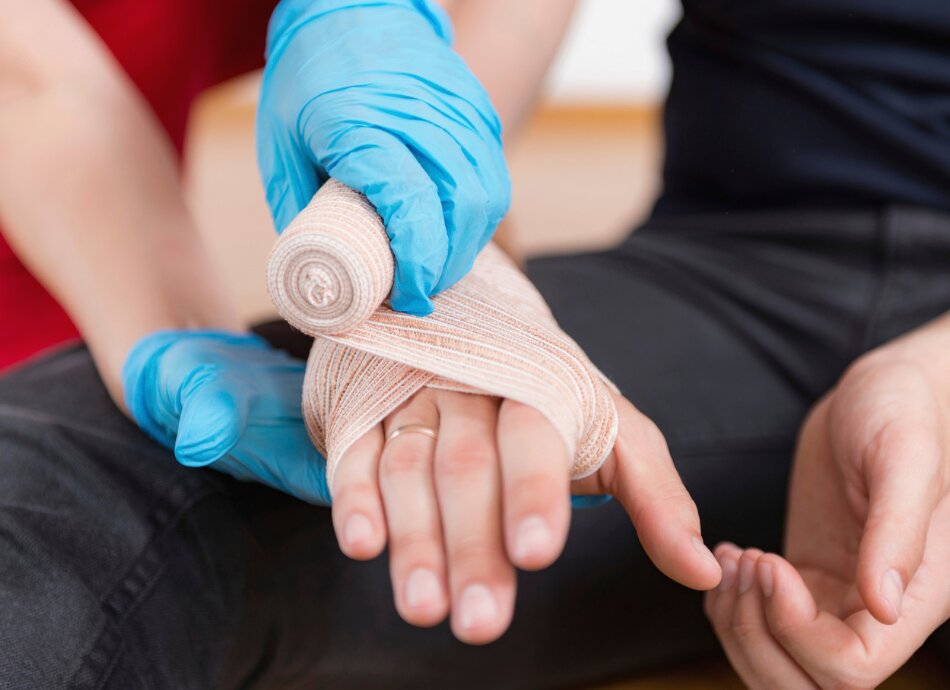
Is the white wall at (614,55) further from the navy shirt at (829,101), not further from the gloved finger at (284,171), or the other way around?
the gloved finger at (284,171)

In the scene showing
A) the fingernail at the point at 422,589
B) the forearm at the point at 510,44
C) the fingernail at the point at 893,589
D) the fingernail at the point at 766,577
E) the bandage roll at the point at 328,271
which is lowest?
the fingernail at the point at 766,577

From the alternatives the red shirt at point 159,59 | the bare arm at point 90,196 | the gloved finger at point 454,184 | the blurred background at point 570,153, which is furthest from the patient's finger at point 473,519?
the blurred background at point 570,153

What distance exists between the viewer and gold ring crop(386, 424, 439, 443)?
473 millimetres

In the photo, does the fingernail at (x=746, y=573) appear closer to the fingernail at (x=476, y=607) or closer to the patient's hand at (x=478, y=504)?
the patient's hand at (x=478, y=504)

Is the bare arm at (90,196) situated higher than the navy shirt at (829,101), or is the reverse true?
the bare arm at (90,196)

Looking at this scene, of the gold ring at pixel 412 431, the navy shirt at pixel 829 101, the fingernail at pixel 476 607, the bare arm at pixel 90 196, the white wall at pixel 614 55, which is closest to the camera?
the fingernail at pixel 476 607

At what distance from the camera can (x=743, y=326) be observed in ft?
2.66

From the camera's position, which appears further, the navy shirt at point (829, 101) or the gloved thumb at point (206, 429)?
the navy shirt at point (829, 101)

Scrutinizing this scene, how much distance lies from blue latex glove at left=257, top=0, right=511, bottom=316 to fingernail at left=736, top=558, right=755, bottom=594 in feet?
0.75

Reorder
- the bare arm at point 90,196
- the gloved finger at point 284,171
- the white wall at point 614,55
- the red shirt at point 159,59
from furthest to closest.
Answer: the white wall at point 614,55, the red shirt at point 159,59, the bare arm at point 90,196, the gloved finger at point 284,171

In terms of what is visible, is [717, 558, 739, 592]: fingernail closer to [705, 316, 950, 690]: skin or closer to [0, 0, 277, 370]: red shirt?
[705, 316, 950, 690]: skin

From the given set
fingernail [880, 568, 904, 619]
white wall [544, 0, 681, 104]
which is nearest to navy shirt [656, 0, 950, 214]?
fingernail [880, 568, 904, 619]

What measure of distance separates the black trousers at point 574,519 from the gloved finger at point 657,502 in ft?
0.61

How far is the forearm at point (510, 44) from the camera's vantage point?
767mm
